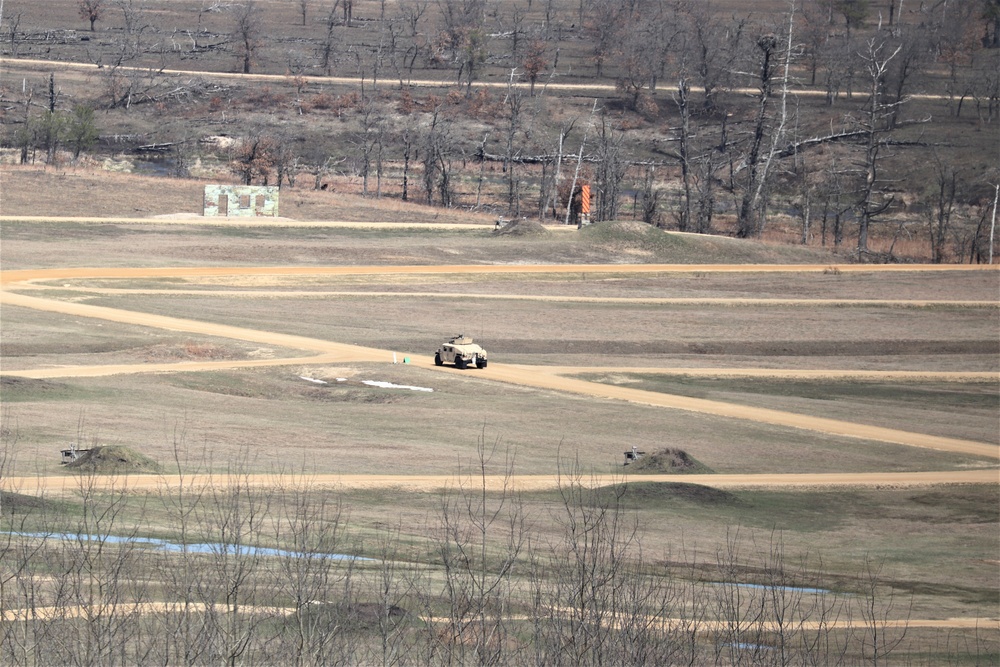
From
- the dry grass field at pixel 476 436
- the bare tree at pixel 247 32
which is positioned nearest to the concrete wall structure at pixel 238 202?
the dry grass field at pixel 476 436

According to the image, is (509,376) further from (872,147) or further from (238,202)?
(872,147)

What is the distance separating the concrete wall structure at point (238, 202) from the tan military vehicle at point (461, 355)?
2032 inches

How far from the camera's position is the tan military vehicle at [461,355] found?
5838 centimetres

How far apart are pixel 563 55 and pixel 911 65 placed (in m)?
44.1

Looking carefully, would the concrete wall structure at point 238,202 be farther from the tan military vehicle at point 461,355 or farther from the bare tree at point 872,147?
the tan military vehicle at point 461,355

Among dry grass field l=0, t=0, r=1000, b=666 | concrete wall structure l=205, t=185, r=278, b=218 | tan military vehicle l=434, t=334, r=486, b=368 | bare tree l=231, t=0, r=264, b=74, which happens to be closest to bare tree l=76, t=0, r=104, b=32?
bare tree l=231, t=0, r=264, b=74

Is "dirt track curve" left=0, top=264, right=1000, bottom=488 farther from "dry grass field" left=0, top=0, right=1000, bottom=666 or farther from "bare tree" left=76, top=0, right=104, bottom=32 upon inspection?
"bare tree" left=76, top=0, right=104, bottom=32

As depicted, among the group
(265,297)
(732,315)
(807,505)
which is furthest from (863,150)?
(807,505)

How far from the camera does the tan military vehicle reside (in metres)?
58.4

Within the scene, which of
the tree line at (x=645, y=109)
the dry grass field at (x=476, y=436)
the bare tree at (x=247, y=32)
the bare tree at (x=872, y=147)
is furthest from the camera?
the bare tree at (x=247, y=32)

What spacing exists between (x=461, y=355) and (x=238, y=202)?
53.9 metres

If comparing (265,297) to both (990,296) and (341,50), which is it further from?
(341,50)

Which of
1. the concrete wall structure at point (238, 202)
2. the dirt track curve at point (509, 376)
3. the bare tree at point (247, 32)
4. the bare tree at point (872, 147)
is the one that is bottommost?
the dirt track curve at point (509, 376)

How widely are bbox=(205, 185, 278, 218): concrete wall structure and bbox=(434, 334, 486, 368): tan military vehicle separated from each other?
169 feet
